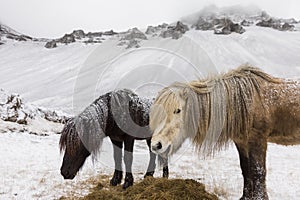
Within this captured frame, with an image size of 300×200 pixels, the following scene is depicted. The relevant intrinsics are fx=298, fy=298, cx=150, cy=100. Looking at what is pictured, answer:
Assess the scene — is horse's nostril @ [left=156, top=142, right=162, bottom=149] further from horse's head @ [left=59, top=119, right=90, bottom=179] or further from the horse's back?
horse's head @ [left=59, top=119, right=90, bottom=179]

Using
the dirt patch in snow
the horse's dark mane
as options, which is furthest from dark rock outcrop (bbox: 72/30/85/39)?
the dirt patch in snow

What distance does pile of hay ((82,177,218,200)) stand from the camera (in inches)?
136

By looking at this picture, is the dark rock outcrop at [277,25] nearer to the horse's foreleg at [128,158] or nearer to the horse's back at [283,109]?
the horse's foreleg at [128,158]

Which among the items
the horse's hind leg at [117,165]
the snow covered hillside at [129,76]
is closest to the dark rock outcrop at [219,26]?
the snow covered hillside at [129,76]

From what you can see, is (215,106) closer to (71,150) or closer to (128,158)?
(128,158)

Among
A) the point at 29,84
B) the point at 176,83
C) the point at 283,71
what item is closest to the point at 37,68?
the point at 29,84

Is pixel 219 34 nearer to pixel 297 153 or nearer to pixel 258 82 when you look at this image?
pixel 297 153

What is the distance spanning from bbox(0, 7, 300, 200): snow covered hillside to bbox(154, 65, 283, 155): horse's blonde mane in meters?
0.41

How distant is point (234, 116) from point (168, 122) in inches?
31.1

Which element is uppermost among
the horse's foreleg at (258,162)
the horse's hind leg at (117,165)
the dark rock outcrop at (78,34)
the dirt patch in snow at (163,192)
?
the dark rock outcrop at (78,34)

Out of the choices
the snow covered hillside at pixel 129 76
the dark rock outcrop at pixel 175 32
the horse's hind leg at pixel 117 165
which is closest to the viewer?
the horse's hind leg at pixel 117 165

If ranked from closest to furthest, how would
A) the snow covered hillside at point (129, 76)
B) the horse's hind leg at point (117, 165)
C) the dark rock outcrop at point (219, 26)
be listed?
the horse's hind leg at point (117, 165) < the snow covered hillside at point (129, 76) < the dark rock outcrop at point (219, 26)

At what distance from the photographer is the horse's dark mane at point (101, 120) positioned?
466 centimetres

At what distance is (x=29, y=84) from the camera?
28625 mm
